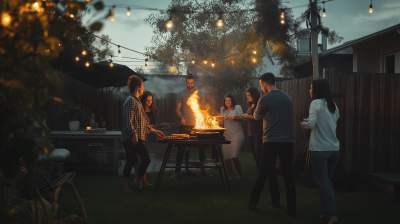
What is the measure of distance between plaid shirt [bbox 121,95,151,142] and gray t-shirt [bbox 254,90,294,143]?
87.1 inches

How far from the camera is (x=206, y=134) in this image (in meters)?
5.62

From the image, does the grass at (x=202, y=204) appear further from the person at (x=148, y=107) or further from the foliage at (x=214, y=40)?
the foliage at (x=214, y=40)

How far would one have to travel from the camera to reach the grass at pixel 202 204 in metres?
4.25

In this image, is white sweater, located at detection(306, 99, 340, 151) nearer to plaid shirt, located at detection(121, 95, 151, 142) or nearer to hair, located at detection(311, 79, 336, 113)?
hair, located at detection(311, 79, 336, 113)

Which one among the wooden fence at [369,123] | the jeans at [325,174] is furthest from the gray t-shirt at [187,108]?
the jeans at [325,174]

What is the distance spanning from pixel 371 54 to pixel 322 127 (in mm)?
9177

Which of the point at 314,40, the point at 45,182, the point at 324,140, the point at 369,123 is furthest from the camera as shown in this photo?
the point at 314,40

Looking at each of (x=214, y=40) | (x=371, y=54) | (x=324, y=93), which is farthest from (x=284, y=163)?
(x=214, y=40)

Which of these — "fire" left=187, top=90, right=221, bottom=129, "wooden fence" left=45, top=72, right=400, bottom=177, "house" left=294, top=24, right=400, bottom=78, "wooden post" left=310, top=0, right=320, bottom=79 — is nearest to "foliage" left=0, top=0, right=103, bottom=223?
"fire" left=187, top=90, right=221, bottom=129

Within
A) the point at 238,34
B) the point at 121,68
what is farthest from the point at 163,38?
the point at 121,68

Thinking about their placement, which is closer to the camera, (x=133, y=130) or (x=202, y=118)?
(x=133, y=130)

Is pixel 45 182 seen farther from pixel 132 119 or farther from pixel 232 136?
Answer: pixel 232 136

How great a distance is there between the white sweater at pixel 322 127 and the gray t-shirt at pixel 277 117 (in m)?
0.40

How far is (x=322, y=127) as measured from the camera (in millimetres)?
4000
